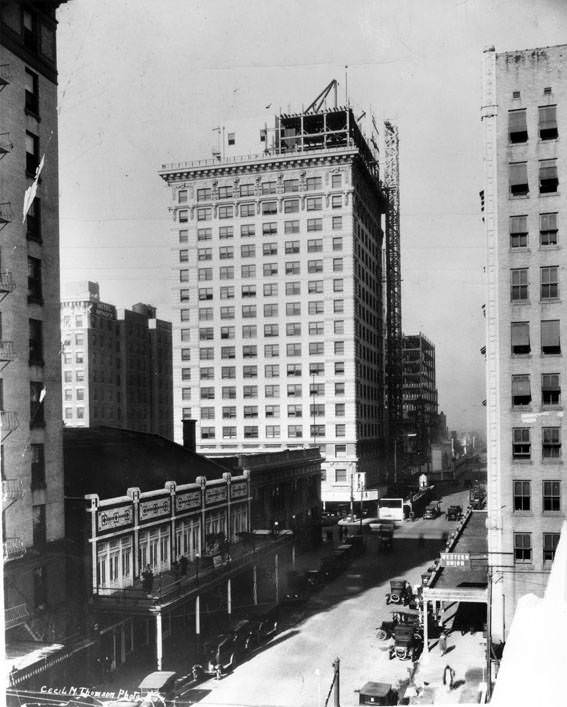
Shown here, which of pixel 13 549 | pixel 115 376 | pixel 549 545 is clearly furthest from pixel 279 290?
pixel 115 376

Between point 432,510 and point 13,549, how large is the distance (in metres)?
26.3

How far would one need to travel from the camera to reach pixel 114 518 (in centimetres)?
2108

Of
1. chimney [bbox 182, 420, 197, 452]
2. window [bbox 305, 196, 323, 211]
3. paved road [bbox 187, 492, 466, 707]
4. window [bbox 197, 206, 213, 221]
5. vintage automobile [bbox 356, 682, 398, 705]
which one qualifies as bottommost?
paved road [bbox 187, 492, 466, 707]

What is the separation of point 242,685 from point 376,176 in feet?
63.1

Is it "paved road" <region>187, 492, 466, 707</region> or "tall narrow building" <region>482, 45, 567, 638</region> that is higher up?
"tall narrow building" <region>482, 45, 567, 638</region>

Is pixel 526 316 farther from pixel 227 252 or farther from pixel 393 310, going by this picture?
pixel 227 252

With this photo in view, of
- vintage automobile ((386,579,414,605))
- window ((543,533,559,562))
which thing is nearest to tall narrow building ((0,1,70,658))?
vintage automobile ((386,579,414,605))

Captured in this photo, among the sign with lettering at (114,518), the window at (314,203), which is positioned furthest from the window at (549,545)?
the window at (314,203)

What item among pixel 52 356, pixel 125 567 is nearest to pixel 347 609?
pixel 125 567

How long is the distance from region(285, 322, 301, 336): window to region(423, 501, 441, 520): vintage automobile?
55.6ft

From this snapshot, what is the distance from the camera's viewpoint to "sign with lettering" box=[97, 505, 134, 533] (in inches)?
812

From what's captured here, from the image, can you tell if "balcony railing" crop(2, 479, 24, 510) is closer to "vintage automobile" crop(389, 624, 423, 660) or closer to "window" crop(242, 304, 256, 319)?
"window" crop(242, 304, 256, 319)

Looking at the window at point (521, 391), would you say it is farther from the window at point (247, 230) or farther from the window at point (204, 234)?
the window at point (204, 234)

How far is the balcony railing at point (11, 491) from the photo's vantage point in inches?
670
